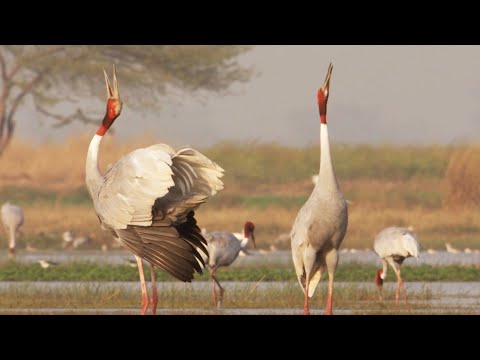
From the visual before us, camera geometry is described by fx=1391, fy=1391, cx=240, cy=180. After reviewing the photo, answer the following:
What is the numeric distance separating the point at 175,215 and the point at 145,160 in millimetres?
556

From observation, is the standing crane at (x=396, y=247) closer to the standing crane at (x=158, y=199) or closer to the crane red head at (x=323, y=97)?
the crane red head at (x=323, y=97)

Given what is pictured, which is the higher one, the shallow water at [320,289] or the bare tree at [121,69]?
the bare tree at [121,69]

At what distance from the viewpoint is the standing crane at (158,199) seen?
31.8ft

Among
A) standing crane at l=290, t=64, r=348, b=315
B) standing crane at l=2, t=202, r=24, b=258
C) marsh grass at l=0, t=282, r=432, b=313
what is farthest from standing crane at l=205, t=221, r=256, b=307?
standing crane at l=2, t=202, r=24, b=258

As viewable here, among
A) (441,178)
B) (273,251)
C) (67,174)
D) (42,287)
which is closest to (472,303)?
(42,287)

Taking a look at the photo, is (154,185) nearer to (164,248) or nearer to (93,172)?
(164,248)

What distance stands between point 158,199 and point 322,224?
1.20 m

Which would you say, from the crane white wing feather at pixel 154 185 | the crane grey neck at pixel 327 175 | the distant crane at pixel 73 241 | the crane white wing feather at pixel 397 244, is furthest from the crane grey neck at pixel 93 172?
the distant crane at pixel 73 241

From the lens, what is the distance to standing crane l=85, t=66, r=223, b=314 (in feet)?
31.8

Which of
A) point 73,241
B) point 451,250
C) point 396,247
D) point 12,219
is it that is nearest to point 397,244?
point 396,247

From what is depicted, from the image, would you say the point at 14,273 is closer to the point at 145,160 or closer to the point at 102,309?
the point at 102,309

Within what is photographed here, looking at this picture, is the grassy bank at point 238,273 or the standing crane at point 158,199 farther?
the grassy bank at point 238,273

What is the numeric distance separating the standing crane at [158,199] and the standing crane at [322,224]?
72 cm

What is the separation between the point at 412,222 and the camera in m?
23.6
